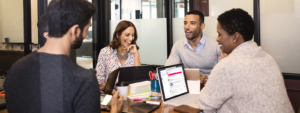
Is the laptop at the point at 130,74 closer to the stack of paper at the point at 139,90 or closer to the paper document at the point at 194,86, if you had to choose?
the stack of paper at the point at 139,90

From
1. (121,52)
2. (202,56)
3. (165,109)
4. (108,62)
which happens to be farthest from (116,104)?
(202,56)

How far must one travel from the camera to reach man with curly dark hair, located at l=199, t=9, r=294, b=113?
1183mm

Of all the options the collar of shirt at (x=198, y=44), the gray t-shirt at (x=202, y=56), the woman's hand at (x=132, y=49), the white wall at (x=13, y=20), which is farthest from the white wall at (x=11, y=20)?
the collar of shirt at (x=198, y=44)

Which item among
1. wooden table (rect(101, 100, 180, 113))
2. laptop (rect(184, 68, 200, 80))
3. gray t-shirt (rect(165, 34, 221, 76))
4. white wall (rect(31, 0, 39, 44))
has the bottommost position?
wooden table (rect(101, 100, 180, 113))

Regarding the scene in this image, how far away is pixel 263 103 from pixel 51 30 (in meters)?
1.07

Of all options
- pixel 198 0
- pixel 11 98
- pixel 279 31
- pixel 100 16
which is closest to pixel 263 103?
pixel 11 98

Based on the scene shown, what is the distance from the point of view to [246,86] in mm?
1184

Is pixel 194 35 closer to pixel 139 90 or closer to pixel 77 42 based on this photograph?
pixel 139 90

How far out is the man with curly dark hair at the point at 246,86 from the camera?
1183mm

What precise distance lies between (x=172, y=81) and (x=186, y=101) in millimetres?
181

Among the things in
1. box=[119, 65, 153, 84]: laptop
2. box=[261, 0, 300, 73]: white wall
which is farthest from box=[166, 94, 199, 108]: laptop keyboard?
box=[261, 0, 300, 73]: white wall

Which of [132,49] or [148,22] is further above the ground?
[148,22]

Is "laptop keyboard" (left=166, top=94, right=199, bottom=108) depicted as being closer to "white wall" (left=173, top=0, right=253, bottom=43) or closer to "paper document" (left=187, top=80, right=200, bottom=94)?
"paper document" (left=187, top=80, right=200, bottom=94)

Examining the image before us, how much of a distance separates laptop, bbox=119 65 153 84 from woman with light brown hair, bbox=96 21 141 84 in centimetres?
60
